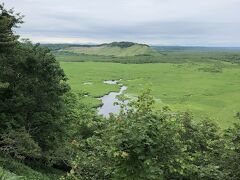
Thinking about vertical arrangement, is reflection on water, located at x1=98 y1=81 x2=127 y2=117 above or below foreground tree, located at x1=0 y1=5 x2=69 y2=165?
below

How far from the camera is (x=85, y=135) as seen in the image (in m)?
39.1

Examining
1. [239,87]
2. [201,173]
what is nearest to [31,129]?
[201,173]

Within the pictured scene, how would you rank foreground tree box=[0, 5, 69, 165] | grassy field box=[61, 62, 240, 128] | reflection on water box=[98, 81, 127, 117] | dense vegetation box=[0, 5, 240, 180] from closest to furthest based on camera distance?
dense vegetation box=[0, 5, 240, 180] < foreground tree box=[0, 5, 69, 165] < reflection on water box=[98, 81, 127, 117] < grassy field box=[61, 62, 240, 128]

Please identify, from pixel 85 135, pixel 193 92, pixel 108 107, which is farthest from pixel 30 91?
pixel 193 92

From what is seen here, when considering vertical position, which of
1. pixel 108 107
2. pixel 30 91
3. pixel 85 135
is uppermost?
pixel 30 91

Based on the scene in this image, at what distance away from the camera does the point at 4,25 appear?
2742 cm

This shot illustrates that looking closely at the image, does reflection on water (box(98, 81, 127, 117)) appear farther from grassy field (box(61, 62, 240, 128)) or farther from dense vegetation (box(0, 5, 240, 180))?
dense vegetation (box(0, 5, 240, 180))

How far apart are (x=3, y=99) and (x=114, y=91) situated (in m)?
67.9

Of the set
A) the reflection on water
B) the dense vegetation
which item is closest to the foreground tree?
the dense vegetation

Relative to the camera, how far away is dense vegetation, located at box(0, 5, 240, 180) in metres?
12.9

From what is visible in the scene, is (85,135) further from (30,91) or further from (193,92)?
(193,92)

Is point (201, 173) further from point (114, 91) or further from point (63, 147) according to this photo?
point (114, 91)

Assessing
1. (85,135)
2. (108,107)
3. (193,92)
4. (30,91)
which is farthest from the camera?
(193,92)

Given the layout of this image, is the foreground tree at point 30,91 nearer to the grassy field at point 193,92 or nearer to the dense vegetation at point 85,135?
the dense vegetation at point 85,135
